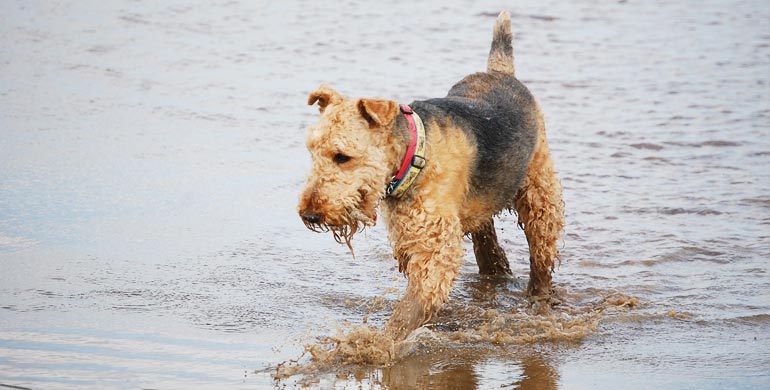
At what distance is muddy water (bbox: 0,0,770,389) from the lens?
4.91 metres

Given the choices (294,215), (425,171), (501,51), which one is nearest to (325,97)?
(425,171)

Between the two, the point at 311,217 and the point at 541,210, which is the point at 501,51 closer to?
the point at 541,210

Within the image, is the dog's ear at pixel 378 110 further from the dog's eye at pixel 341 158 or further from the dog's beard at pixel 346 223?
the dog's beard at pixel 346 223

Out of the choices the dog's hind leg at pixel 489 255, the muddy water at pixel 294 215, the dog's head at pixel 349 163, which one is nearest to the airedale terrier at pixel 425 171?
the dog's head at pixel 349 163

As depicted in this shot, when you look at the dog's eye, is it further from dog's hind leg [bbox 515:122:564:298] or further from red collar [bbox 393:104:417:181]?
dog's hind leg [bbox 515:122:564:298]

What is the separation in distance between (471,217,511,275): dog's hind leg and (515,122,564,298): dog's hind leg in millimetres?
386

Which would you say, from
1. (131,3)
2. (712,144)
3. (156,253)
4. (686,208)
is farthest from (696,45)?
(156,253)

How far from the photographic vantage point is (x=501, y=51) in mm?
6273

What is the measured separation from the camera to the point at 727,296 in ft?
20.1

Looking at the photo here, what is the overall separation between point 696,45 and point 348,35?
506 cm

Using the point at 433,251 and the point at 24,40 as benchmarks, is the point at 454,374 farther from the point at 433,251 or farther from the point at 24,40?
the point at 24,40

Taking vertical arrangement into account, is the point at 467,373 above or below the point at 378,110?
below

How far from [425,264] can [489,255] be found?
Answer: 5.75 ft

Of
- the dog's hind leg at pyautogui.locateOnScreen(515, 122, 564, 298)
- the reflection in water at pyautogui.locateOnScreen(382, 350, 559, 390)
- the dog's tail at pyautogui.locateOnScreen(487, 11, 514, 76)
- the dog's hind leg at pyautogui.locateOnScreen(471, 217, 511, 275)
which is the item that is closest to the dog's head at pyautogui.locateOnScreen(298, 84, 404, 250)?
the reflection in water at pyautogui.locateOnScreen(382, 350, 559, 390)
